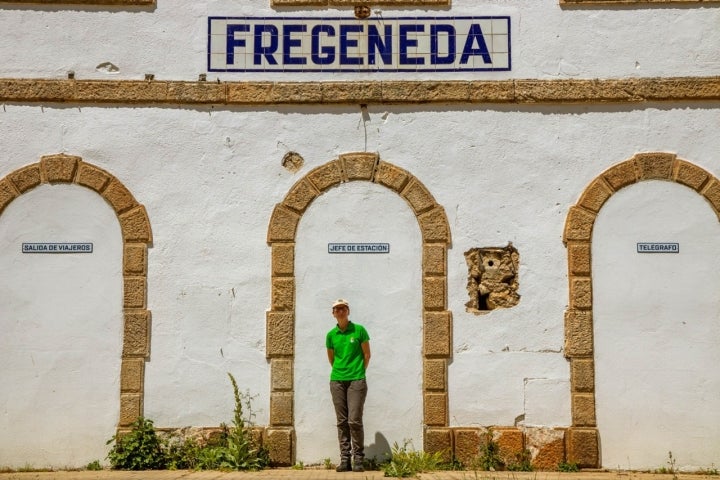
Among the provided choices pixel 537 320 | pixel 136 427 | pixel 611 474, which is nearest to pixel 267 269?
pixel 136 427

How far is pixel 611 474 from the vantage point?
32.8 feet

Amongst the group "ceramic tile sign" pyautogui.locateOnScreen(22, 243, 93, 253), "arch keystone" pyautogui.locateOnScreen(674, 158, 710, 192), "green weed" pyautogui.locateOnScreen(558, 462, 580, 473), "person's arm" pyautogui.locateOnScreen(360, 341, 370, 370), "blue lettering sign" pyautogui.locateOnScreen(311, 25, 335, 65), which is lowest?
"green weed" pyautogui.locateOnScreen(558, 462, 580, 473)

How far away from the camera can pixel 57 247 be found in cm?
1057

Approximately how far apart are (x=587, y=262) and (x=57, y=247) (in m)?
6.12

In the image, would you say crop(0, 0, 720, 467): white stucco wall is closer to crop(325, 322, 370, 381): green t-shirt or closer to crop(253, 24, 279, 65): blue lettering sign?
crop(253, 24, 279, 65): blue lettering sign

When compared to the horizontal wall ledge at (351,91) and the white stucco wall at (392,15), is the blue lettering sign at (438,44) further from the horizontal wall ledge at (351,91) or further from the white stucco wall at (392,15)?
the horizontal wall ledge at (351,91)

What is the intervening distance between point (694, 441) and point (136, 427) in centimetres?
625

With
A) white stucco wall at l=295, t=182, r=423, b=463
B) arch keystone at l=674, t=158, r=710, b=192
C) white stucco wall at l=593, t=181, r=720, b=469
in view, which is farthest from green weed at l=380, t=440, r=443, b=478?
arch keystone at l=674, t=158, r=710, b=192

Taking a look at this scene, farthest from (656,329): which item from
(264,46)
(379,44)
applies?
(264,46)

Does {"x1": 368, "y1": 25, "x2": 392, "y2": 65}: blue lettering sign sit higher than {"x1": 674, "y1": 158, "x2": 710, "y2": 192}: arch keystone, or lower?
higher

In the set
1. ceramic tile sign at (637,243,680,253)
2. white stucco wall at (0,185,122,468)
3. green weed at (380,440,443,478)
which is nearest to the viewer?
green weed at (380,440,443,478)

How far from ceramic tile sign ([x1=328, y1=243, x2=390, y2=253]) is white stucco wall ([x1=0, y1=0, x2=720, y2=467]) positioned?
8 cm

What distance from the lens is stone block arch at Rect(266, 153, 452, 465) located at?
33.6ft

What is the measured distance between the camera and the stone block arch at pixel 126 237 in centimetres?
1033
